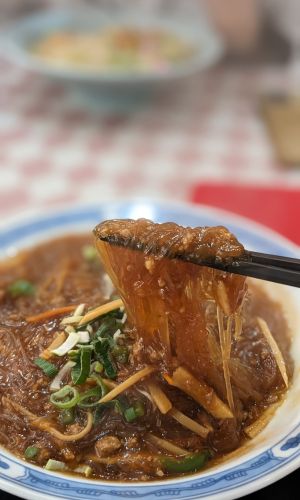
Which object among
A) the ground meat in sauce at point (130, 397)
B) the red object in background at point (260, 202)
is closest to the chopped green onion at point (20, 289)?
the ground meat in sauce at point (130, 397)

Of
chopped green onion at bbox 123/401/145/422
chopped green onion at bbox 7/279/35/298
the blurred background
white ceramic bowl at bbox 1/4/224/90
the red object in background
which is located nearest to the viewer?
chopped green onion at bbox 123/401/145/422

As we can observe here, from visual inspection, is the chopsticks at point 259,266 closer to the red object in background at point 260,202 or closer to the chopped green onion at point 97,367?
the chopped green onion at point 97,367

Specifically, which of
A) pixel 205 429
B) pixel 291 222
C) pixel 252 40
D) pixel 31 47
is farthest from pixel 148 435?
pixel 252 40

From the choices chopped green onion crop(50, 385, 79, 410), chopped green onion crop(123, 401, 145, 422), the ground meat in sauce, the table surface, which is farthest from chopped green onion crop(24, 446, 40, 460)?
the table surface

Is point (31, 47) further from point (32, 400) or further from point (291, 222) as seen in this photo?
point (32, 400)

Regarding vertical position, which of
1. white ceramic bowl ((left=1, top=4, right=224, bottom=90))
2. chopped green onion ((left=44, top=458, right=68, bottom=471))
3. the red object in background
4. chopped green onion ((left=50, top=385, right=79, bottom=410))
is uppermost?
white ceramic bowl ((left=1, top=4, right=224, bottom=90))

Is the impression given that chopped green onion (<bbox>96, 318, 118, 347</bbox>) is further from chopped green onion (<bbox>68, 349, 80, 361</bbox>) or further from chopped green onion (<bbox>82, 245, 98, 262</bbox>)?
chopped green onion (<bbox>82, 245, 98, 262</bbox>)

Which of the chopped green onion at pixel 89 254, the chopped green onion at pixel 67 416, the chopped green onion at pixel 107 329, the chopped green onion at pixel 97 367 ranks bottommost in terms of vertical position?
the chopped green onion at pixel 67 416
